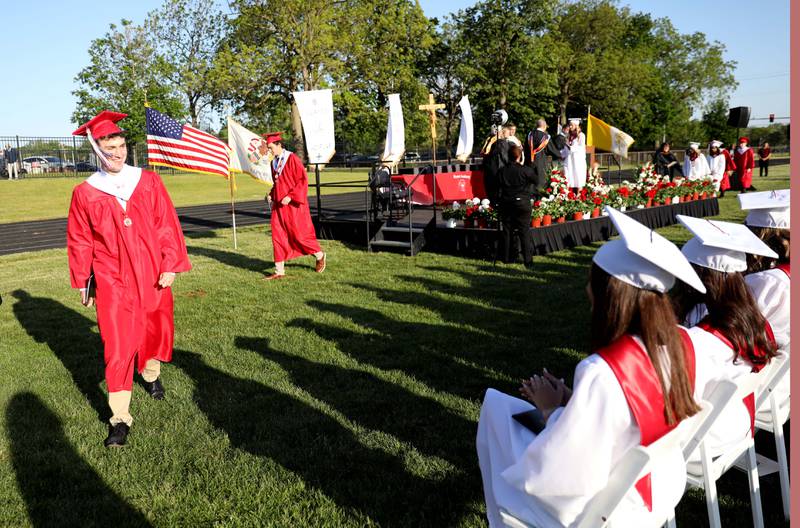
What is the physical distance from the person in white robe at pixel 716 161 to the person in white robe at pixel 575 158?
7701 millimetres

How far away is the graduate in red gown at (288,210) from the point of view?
9.56m

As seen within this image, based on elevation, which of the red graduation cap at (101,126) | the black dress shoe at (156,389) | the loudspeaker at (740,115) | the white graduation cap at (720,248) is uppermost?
the loudspeaker at (740,115)

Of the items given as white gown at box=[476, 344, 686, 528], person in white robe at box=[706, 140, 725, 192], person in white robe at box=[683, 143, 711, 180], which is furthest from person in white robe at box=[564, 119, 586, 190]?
white gown at box=[476, 344, 686, 528]

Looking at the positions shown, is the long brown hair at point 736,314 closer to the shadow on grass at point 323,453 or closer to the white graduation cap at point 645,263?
the white graduation cap at point 645,263

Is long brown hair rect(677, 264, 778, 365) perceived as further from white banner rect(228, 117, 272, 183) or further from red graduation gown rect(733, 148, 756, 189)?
red graduation gown rect(733, 148, 756, 189)

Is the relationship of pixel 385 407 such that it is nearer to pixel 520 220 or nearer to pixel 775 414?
pixel 775 414

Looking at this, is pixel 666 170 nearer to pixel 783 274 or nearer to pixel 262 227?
pixel 262 227

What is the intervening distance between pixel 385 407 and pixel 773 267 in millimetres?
2644

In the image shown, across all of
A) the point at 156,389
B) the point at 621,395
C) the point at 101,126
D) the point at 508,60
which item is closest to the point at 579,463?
the point at 621,395

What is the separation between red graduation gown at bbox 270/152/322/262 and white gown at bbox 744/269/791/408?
7135 millimetres

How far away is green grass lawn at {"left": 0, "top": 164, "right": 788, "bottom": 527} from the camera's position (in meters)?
3.52

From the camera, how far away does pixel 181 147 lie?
1059 centimetres

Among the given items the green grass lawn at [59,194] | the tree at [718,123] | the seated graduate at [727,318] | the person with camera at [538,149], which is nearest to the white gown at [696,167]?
the person with camera at [538,149]

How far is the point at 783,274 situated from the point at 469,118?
681 inches
